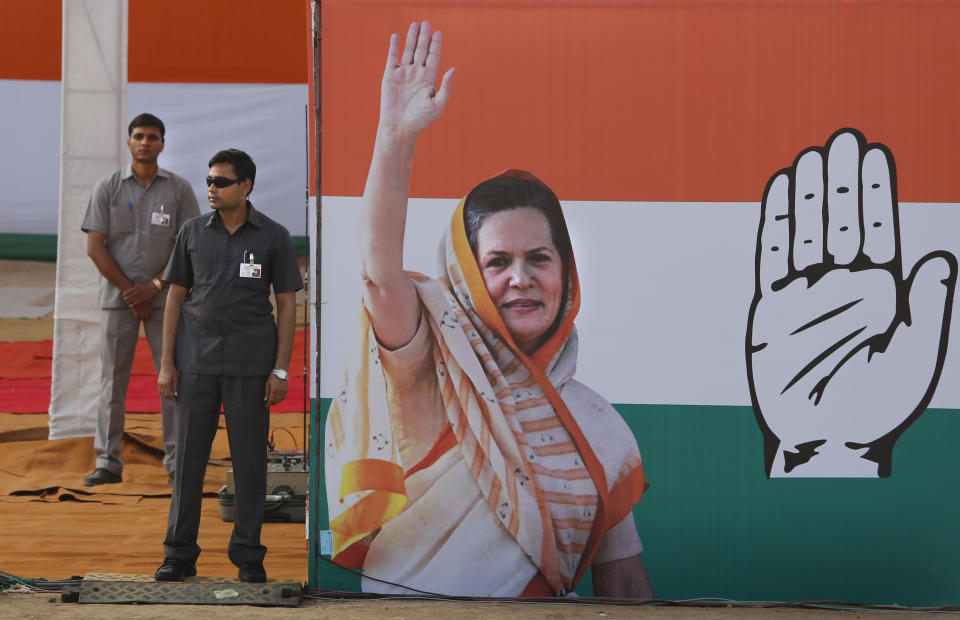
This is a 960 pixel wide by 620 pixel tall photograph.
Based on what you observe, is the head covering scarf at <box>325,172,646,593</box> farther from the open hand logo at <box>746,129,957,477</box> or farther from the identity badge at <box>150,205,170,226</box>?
the identity badge at <box>150,205,170,226</box>

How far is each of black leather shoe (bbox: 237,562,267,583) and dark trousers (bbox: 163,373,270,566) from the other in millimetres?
24

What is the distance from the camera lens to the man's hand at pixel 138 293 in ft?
21.2

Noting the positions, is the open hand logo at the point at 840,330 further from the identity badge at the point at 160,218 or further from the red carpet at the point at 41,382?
the red carpet at the point at 41,382

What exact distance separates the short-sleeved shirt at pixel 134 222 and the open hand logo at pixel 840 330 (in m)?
3.57

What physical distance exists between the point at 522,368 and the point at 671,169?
93 cm

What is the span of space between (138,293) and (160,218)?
446 mm

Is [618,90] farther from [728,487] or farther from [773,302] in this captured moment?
[728,487]

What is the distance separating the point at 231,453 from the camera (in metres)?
4.44

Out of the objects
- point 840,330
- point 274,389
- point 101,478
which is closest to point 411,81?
point 274,389

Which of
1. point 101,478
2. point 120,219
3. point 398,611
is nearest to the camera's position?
point 398,611

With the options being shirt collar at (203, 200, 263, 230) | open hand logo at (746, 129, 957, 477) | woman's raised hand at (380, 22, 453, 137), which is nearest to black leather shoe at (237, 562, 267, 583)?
shirt collar at (203, 200, 263, 230)

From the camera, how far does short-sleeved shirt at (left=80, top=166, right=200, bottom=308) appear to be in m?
6.52

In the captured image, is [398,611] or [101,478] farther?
[101,478]

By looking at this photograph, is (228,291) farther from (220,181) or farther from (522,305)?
(522,305)
